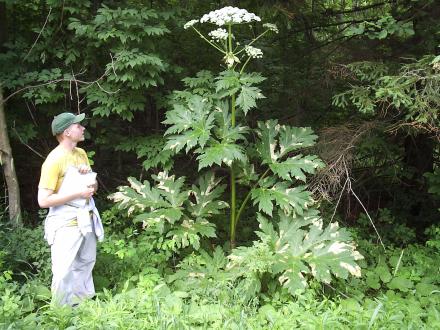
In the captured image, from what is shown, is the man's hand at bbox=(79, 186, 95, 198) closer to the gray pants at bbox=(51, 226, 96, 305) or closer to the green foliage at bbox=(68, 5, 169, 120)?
the gray pants at bbox=(51, 226, 96, 305)

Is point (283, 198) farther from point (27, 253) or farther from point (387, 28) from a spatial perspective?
point (27, 253)

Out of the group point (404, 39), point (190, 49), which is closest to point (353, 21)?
point (404, 39)

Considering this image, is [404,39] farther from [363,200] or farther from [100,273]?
[100,273]

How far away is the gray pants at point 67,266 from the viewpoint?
3848 millimetres

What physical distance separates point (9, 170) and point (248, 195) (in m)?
2.65

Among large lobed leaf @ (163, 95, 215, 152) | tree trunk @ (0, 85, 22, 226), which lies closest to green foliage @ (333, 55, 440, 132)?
large lobed leaf @ (163, 95, 215, 152)

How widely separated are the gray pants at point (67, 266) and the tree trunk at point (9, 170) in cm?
139

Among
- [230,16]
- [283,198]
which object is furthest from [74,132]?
[283,198]

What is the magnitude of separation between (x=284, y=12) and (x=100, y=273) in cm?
345

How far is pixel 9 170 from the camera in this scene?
16.4 ft

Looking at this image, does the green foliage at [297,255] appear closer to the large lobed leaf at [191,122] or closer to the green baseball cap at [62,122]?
the large lobed leaf at [191,122]

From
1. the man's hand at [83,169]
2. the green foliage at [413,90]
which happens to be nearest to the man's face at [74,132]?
the man's hand at [83,169]

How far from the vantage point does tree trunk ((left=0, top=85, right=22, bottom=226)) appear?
4867 mm

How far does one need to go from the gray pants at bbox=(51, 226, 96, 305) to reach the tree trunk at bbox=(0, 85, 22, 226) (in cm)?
139
